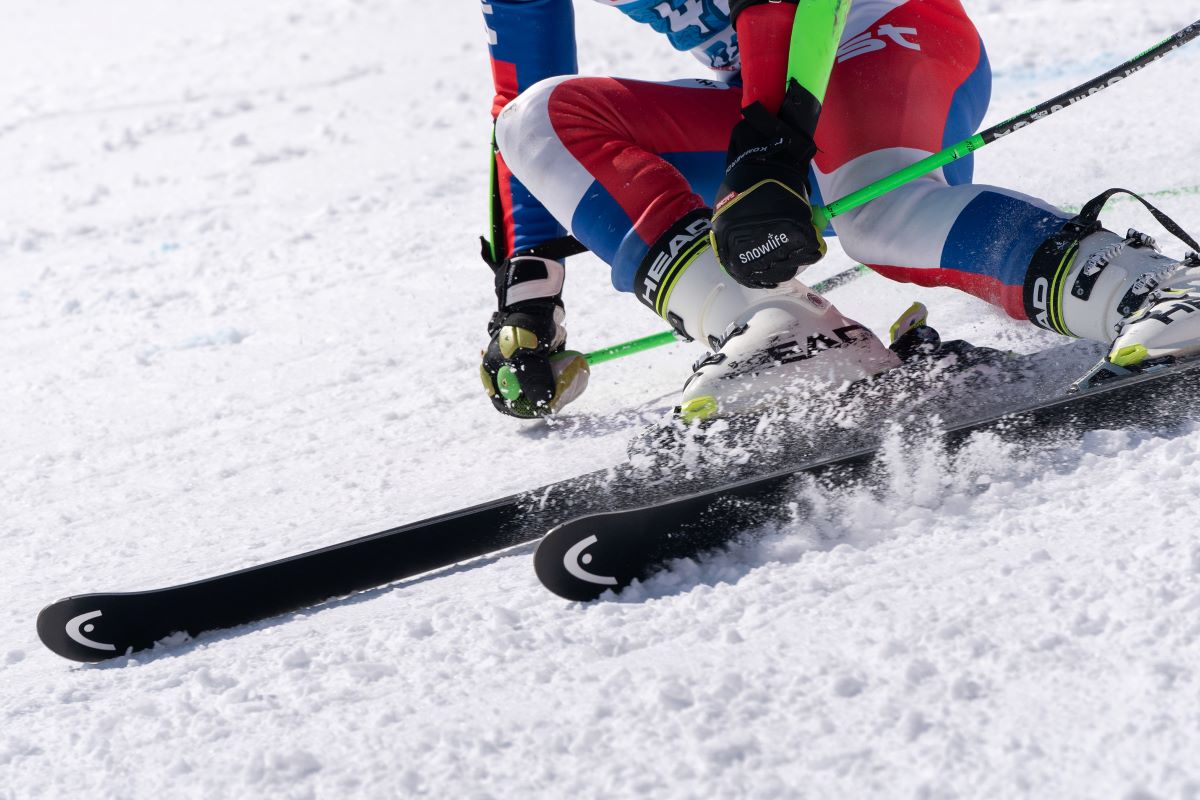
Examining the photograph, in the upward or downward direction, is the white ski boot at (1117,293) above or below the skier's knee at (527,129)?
below

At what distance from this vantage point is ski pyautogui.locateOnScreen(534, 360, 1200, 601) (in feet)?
4.08

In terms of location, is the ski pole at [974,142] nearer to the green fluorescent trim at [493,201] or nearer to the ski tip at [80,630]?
the green fluorescent trim at [493,201]

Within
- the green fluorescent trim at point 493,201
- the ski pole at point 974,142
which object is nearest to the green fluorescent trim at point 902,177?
the ski pole at point 974,142

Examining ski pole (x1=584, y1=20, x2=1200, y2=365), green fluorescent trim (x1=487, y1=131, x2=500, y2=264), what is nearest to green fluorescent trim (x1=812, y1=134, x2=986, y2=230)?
ski pole (x1=584, y1=20, x2=1200, y2=365)

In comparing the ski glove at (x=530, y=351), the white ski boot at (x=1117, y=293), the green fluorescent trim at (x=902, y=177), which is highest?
the green fluorescent trim at (x=902, y=177)

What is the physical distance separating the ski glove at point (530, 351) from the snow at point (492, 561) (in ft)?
0.19

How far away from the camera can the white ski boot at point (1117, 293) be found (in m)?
1.37

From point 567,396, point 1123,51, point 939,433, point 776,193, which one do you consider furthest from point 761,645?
point 1123,51

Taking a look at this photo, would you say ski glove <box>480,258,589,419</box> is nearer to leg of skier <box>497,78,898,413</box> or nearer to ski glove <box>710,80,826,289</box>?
leg of skier <box>497,78,898,413</box>

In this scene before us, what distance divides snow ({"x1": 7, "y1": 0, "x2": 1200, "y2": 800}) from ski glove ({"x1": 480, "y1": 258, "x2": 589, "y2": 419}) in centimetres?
6

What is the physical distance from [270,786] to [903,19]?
145 cm

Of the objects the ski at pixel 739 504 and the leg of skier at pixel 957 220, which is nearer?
the ski at pixel 739 504

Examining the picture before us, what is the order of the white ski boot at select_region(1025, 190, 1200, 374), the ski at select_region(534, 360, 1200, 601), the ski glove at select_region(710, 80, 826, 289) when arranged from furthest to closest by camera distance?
the ski glove at select_region(710, 80, 826, 289), the white ski boot at select_region(1025, 190, 1200, 374), the ski at select_region(534, 360, 1200, 601)

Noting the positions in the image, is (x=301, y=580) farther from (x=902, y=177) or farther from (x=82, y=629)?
(x=902, y=177)
